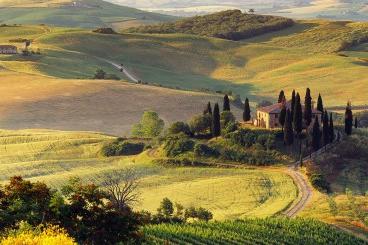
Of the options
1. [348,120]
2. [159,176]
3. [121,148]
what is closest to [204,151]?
[159,176]

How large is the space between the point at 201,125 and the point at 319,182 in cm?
2320

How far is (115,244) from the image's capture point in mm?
45250

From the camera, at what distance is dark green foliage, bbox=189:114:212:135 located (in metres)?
87.7

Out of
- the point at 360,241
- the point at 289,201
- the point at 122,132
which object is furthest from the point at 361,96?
the point at 360,241

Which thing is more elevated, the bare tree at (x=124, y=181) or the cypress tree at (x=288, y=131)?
the cypress tree at (x=288, y=131)

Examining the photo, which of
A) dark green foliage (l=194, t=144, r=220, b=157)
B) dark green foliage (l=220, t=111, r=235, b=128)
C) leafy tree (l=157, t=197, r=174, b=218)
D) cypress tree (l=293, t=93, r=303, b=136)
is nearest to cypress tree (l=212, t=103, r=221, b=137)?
dark green foliage (l=220, t=111, r=235, b=128)

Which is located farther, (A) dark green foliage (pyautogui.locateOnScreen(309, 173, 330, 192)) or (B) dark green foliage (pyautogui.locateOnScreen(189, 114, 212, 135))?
(B) dark green foliage (pyautogui.locateOnScreen(189, 114, 212, 135))

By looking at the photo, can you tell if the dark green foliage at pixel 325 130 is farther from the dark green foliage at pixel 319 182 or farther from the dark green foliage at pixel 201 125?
the dark green foliage at pixel 201 125

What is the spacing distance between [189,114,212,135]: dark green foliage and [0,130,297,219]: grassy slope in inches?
360

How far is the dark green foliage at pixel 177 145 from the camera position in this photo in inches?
3159

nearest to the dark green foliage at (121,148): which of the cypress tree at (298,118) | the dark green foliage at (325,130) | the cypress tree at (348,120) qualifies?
the cypress tree at (298,118)

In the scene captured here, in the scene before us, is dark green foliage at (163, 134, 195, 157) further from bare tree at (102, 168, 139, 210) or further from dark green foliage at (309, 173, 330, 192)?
dark green foliage at (309, 173, 330, 192)

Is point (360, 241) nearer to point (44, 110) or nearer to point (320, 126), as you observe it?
point (320, 126)

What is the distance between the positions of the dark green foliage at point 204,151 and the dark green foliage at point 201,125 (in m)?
7.98
